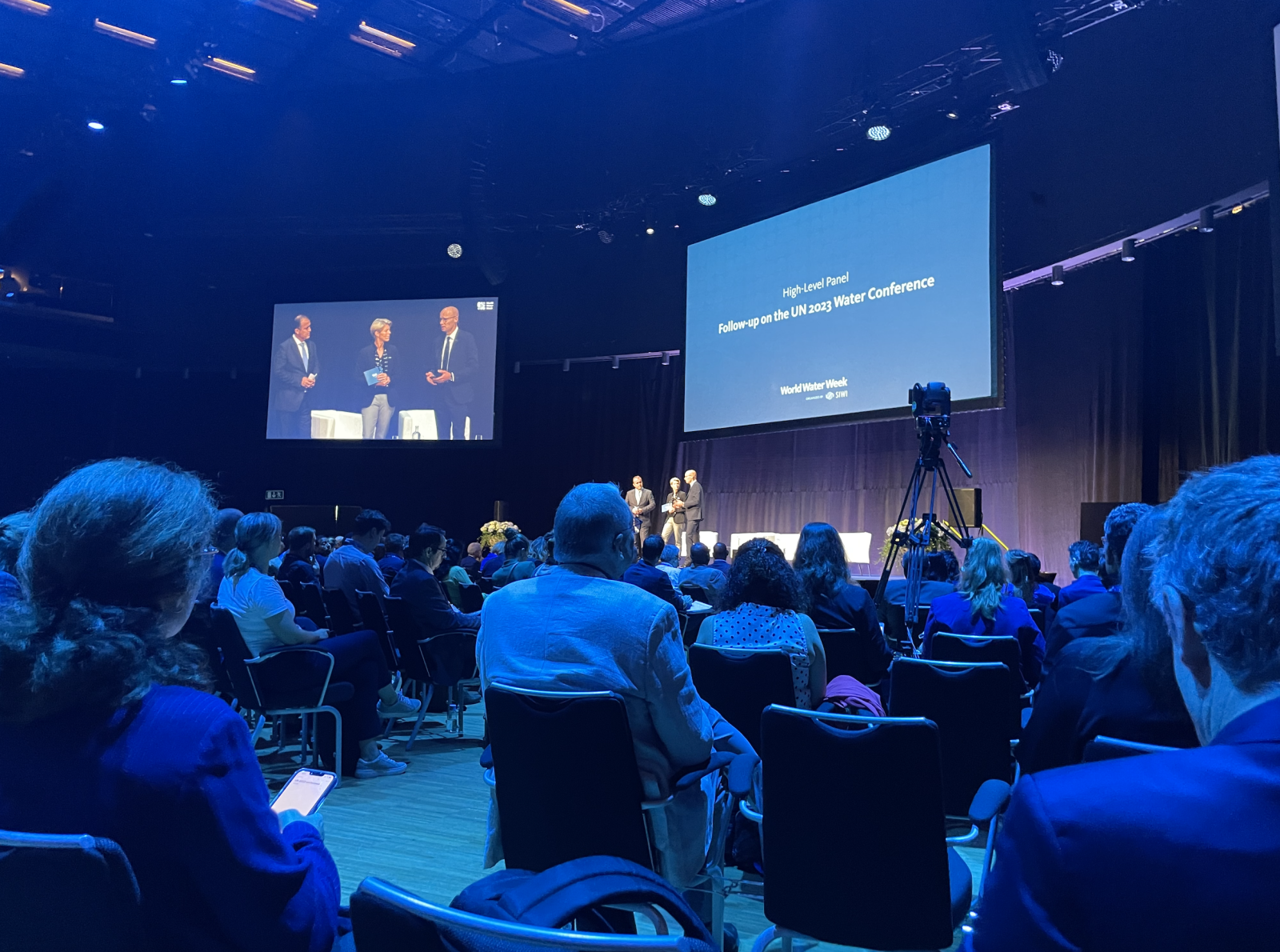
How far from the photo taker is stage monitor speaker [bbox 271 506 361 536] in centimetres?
1234

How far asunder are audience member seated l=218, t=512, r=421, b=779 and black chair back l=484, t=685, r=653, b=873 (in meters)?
2.53

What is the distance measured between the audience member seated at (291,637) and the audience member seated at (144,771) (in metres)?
3.20

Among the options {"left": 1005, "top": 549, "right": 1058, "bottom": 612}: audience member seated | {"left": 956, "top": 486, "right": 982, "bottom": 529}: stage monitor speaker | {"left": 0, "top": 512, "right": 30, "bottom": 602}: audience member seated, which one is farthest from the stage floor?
{"left": 956, "top": 486, "right": 982, "bottom": 529}: stage monitor speaker

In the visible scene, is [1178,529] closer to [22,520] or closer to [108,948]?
[108,948]

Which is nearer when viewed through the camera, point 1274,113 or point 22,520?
point 22,520

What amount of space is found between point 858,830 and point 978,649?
1.70 m

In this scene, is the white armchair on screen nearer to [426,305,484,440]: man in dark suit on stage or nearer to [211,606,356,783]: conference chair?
[426,305,484,440]: man in dark suit on stage

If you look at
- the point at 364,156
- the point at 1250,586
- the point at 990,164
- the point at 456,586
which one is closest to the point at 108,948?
the point at 1250,586

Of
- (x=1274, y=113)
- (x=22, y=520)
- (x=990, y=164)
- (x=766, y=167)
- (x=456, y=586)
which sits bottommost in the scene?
(x=456, y=586)

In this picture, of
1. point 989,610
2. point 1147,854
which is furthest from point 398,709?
point 1147,854

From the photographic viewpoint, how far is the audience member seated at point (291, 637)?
13.7 feet

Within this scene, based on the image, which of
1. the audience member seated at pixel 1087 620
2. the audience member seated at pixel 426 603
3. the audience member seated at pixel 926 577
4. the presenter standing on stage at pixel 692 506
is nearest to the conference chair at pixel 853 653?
the audience member seated at pixel 1087 620

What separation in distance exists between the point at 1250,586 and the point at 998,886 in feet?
1.14

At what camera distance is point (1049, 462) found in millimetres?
9125
